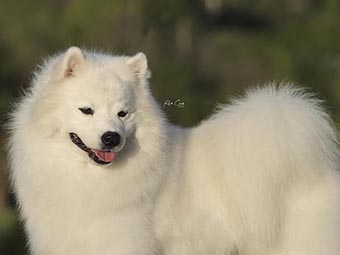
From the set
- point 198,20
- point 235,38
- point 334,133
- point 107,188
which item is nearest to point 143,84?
point 107,188

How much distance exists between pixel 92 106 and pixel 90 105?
15 millimetres

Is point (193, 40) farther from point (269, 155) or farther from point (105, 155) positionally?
point (105, 155)

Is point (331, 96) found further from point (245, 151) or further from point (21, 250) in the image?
point (245, 151)

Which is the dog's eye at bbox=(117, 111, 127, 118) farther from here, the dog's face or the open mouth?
the open mouth

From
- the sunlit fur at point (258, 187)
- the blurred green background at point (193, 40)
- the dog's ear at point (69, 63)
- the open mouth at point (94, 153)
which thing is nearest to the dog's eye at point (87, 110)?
the open mouth at point (94, 153)

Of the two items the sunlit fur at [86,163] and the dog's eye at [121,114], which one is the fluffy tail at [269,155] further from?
the dog's eye at [121,114]

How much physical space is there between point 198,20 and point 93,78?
54.8 ft

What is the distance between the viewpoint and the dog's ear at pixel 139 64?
501cm

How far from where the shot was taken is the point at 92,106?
185 inches

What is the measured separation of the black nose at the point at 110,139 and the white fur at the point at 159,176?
15cm

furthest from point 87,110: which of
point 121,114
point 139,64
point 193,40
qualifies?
point 193,40

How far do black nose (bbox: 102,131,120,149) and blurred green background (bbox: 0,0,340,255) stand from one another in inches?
265

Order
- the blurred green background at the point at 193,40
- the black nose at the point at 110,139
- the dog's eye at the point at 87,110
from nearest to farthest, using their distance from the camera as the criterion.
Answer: the black nose at the point at 110,139
the dog's eye at the point at 87,110
the blurred green background at the point at 193,40

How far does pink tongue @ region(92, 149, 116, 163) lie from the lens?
187 inches
